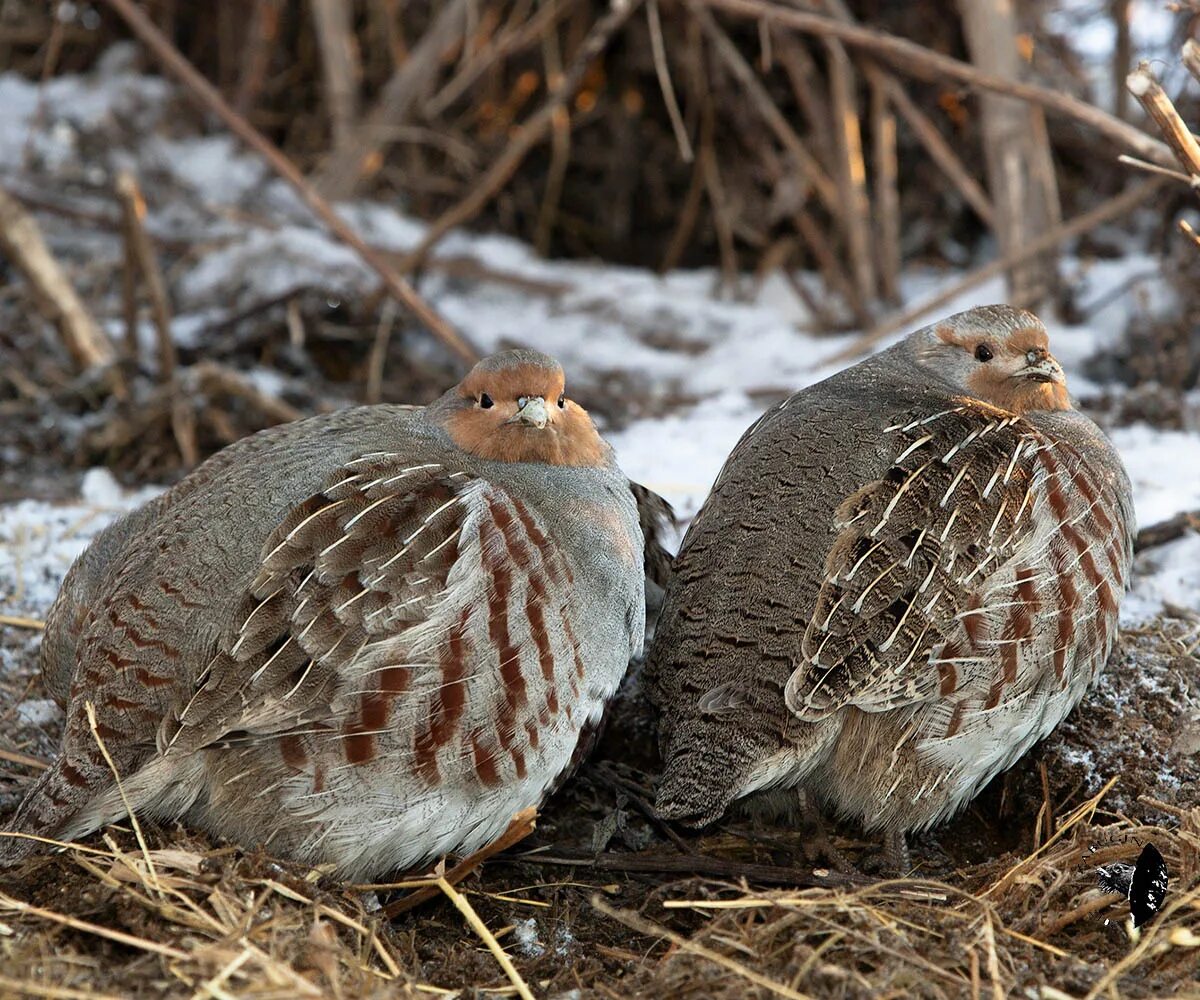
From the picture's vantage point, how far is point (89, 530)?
4641 mm

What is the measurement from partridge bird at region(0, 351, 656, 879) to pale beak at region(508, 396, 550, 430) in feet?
0.67

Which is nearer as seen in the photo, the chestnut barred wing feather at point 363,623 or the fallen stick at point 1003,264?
the chestnut barred wing feather at point 363,623

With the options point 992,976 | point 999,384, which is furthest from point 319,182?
point 992,976

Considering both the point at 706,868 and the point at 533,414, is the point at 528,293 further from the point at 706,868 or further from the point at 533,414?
the point at 706,868

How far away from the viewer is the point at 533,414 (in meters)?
3.36

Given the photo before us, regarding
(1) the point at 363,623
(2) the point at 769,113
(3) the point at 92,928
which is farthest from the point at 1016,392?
(2) the point at 769,113

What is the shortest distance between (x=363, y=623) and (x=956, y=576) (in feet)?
4.47

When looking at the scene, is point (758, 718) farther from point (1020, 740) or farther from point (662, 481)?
point (662, 481)

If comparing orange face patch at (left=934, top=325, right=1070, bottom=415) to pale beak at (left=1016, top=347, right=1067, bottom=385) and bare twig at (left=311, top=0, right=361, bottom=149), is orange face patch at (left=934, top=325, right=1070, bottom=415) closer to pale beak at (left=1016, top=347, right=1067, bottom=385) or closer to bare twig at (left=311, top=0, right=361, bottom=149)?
pale beak at (left=1016, top=347, right=1067, bottom=385)

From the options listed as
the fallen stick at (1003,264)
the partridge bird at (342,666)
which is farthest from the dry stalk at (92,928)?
the fallen stick at (1003,264)

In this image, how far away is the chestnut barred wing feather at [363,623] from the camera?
2920mm

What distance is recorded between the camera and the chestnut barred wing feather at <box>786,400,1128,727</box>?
10.2 ft

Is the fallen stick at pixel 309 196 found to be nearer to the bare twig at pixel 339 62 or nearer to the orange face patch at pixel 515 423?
the bare twig at pixel 339 62

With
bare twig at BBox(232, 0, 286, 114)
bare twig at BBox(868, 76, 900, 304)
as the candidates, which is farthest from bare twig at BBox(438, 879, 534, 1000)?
bare twig at BBox(232, 0, 286, 114)
